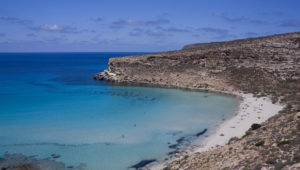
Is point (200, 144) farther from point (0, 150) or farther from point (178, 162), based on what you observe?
point (0, 150)

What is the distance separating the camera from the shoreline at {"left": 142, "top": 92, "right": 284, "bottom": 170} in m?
16.8

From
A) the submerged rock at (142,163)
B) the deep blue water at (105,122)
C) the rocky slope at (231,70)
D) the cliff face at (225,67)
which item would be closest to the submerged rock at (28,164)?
the deep blue water at (105,122)

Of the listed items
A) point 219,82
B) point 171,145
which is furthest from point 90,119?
point 219,82

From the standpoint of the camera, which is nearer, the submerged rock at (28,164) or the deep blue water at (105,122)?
the submerged rock at (28,164)

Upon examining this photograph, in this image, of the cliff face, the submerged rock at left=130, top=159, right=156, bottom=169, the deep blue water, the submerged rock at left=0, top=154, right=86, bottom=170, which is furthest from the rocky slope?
the submerged rock at left=0, top=154, right=86, bottom=170

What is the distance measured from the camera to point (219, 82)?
42906 mm

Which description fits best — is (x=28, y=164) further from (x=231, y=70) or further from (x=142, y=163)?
(x=231, y=70)

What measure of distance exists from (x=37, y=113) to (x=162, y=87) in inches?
874

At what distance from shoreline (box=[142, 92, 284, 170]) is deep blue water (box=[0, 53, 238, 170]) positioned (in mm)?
846

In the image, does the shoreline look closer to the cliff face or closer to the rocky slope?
the rocky slope

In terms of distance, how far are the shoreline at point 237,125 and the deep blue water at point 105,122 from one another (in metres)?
0.85

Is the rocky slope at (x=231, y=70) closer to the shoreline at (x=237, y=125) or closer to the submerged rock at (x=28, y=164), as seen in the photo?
the shoreline at (x=237, y=125)

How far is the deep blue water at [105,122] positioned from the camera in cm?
1727

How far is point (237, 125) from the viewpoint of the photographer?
21.9m
